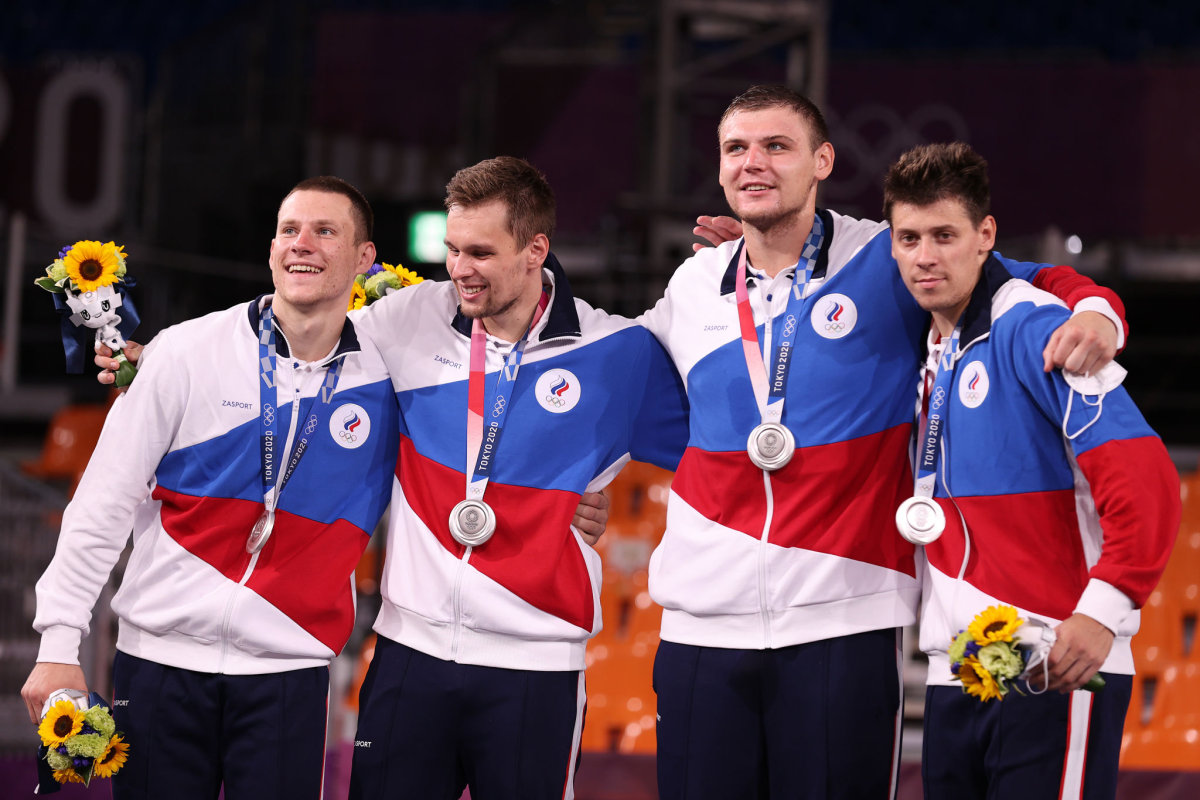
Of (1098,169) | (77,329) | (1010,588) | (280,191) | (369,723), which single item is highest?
(1098,169)

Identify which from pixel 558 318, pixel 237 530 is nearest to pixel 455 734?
pixel 237 530

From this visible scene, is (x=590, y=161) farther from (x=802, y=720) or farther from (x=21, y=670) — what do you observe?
(x=802, y=720)

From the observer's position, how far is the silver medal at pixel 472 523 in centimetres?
331

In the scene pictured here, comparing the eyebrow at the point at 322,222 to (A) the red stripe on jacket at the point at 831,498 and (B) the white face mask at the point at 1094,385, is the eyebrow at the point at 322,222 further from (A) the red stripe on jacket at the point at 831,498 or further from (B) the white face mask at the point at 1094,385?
(B) the white face mask at the point at 1094,385

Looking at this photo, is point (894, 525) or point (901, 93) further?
point (901, 93)

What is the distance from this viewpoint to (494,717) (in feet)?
10.9

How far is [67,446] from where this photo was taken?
8.34 m

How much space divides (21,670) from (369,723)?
4204mm

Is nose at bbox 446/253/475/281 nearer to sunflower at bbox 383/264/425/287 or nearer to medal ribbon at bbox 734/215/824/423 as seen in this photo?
sunflower at bbox 383/264/425/287

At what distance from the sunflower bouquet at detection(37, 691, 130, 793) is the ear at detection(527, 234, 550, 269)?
1.65 metres

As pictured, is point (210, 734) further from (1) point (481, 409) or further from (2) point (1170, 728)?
(2) point (1170, 728)

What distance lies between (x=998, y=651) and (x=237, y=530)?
2.00 m

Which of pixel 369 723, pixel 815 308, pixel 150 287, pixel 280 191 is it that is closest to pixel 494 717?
pixel 369 723

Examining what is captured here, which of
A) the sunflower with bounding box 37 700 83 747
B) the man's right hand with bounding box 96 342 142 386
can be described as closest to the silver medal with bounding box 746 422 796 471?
the man's right hand with bounding box 96 342 142 386
